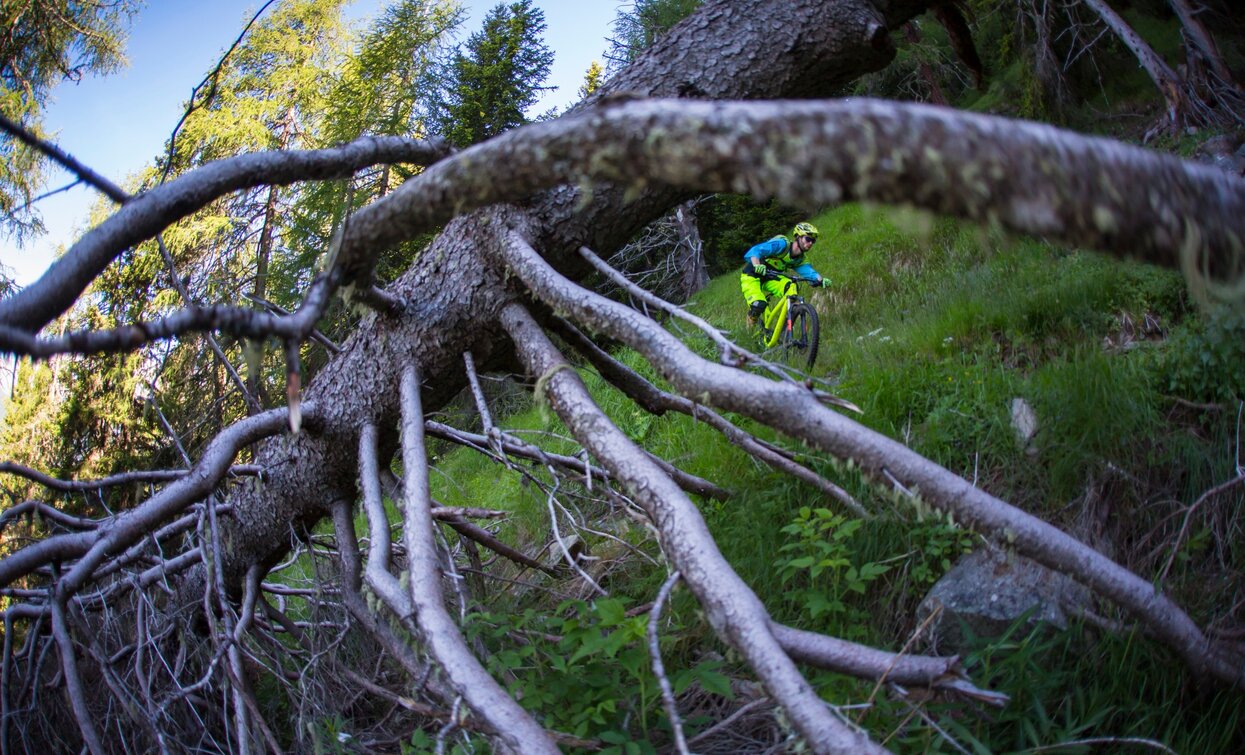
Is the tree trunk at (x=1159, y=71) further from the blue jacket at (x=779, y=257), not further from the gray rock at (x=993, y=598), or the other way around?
the gray rock at (x=993, y=598)

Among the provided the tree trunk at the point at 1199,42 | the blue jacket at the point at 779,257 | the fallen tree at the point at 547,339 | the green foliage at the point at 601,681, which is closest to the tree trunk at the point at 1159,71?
the tree trunk at the point at 1199,42

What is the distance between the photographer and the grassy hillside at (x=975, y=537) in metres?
2.27

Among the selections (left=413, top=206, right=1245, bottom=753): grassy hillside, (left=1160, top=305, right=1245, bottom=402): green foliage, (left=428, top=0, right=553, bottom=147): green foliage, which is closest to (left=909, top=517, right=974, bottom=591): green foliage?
(left=413, top=206, right=1245, bottom=753): grassy hillside

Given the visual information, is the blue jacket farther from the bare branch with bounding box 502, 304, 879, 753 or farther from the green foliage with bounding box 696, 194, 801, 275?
the green foliage with bounding box 696, 194, 801, 275

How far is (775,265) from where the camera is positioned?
7504mm

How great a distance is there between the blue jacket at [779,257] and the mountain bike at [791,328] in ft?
0.58

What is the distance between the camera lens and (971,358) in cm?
416

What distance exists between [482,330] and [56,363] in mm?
7106

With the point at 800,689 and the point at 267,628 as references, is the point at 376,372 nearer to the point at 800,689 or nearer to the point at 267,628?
the point at 267,628

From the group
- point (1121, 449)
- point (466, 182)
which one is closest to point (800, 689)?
point (466, 182)

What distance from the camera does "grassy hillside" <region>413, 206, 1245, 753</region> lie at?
89.4 inches

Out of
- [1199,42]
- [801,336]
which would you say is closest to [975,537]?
[801,336]

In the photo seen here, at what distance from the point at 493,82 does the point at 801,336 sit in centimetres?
830

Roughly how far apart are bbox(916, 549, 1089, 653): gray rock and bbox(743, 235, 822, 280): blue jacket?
4.85 metres
